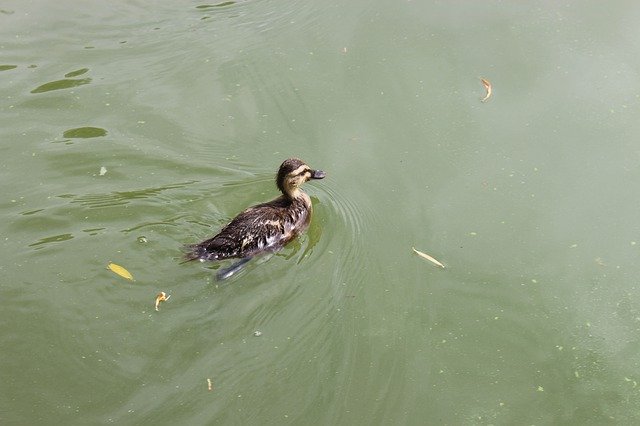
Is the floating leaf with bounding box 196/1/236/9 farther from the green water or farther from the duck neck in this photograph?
the duck neck

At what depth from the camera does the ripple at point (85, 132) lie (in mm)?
4824

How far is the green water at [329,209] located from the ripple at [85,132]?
0.04 ft

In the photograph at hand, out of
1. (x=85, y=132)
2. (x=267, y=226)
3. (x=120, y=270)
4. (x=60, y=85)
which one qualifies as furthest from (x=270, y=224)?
(x=60, y=85)

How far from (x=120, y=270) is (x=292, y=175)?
111 cm

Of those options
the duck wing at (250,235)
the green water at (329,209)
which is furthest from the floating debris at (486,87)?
the duck wing at (250,235)

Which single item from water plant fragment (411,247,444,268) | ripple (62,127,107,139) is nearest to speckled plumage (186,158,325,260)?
water plant fragment (411,247,444,268)

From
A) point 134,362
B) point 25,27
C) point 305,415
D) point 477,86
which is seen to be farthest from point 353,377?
point 25,27

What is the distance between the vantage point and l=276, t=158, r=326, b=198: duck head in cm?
427

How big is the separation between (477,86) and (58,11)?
3.35m

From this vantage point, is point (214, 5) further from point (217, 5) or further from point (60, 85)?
point (60, 85)

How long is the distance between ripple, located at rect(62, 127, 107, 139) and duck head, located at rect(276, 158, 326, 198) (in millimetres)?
1326

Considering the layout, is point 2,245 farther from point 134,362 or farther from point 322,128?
point 322,128

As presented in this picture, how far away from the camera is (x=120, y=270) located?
13.1 ft

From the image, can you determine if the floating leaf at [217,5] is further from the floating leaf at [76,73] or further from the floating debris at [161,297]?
the floating debris at [161,297]
